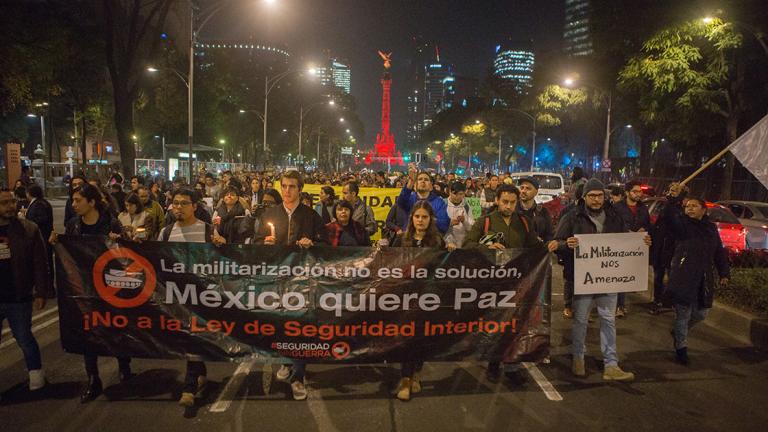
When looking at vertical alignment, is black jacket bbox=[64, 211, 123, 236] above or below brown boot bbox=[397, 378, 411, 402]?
above

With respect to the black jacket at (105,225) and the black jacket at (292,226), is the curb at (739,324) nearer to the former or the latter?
the black jacket at (292,226)

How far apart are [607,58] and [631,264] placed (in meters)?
25.9

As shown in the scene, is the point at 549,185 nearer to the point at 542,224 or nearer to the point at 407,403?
the point at 542,224

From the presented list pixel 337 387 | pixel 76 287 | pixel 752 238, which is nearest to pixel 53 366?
pixel 76 287

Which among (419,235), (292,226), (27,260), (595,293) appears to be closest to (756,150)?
(595,293)

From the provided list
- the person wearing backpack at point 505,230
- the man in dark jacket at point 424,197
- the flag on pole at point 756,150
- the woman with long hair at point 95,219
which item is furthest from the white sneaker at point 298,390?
the flag on pole at point 756,150

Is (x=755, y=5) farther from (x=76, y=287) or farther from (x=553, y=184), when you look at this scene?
(x=76, y=287)

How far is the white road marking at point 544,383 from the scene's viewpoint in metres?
5.12

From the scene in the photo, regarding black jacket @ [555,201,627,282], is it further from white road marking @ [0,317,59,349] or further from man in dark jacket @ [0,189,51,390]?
white road marking @ [0,317,59,349]

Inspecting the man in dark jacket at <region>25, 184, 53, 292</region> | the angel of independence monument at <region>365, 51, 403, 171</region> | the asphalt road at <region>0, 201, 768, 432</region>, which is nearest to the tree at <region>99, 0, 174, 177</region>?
the man in dark jacket at <region>25, 184, 53, 292</region>

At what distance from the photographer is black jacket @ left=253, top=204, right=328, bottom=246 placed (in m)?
5.42

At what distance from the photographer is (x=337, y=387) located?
522cm

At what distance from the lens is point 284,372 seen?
5.45 metres

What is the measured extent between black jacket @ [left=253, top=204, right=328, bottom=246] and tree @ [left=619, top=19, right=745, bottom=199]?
57.4 ft
